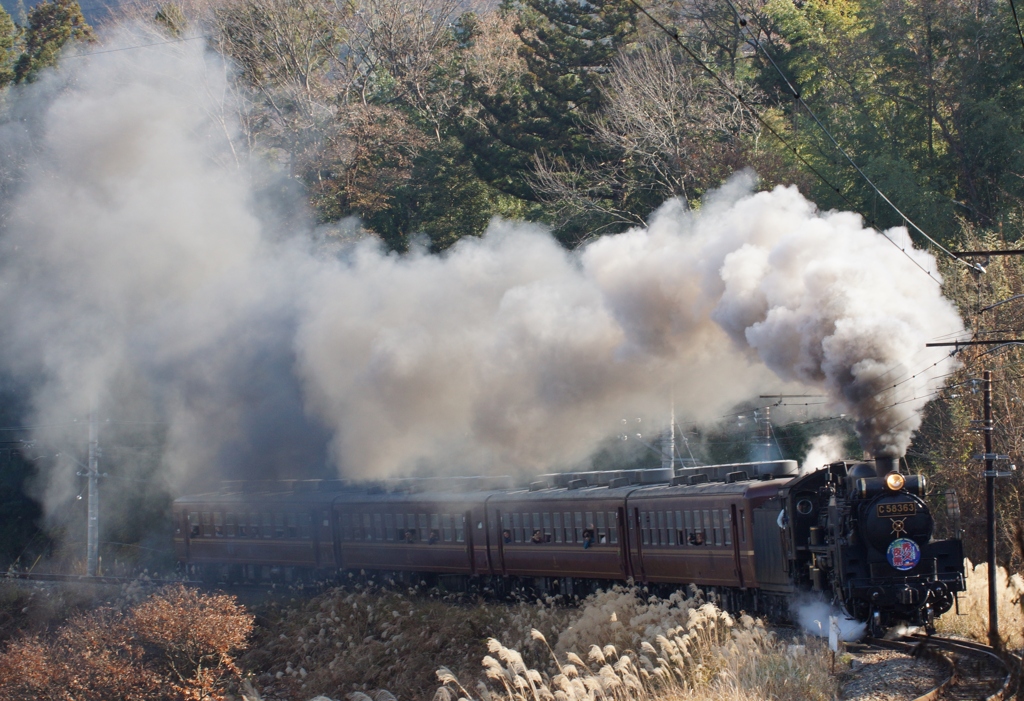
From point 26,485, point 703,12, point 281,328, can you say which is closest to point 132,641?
point 281,328

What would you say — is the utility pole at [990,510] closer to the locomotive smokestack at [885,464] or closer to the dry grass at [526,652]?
the locomotive smokestack at [885,464]

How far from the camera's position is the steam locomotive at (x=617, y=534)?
1558cm

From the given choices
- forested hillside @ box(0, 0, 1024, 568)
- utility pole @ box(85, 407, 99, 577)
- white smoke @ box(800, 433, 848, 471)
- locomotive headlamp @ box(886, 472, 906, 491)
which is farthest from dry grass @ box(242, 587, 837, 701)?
forested hillside @ box(0, 0, 1024, 568)

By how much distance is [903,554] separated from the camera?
50.9 feet

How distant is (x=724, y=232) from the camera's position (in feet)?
68.2

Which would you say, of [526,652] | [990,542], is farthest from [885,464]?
[526,652]

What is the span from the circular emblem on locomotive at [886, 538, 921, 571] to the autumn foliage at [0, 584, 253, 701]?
504 inches

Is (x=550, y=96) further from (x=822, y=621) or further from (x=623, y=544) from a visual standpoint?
(x=822, y=621)

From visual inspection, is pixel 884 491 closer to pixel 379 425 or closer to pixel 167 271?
pixel 379 425

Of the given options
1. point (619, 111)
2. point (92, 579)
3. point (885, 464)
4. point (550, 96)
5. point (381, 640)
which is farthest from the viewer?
point (550, 96)

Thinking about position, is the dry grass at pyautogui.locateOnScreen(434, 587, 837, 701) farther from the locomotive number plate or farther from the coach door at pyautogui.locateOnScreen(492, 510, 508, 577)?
the coach door at pyautogui.locateOnScreen(492, 510, 508, 577)

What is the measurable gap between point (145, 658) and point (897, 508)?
16.7 m

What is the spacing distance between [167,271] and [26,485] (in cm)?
1863

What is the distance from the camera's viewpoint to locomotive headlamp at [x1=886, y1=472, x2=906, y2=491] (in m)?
15.4
